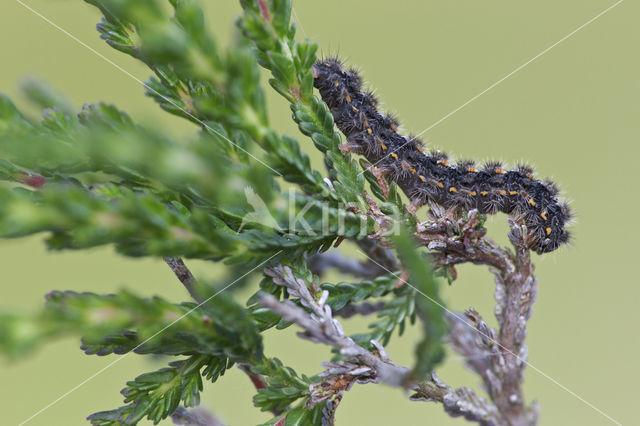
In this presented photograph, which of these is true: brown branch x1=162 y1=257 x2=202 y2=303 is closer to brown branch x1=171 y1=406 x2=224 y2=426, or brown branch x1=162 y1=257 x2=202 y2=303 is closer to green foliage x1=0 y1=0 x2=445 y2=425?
green foliage x1=0 y1=0 x2=445 y2=425

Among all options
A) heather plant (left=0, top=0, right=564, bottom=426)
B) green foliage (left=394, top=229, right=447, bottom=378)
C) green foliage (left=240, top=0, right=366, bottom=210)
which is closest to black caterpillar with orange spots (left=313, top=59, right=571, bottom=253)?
heather plant (left=0, top=0, right=564, bottom=426)

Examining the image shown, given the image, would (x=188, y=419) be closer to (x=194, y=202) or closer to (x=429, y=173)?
(x=194, y=202)

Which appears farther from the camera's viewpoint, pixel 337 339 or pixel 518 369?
pixel 518 369

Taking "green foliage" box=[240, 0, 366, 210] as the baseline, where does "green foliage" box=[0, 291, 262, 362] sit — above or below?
below

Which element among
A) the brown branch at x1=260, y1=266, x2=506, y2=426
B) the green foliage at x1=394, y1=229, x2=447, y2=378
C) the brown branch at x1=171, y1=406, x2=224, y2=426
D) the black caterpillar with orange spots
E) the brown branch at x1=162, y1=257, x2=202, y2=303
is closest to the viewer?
the green foliage at x1=394, y1=229, x2=447, y2=378

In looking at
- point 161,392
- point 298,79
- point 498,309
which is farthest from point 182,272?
point 498,309

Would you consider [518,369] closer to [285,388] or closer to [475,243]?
[475,243]

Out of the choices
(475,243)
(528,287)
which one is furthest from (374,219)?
(528,287)
